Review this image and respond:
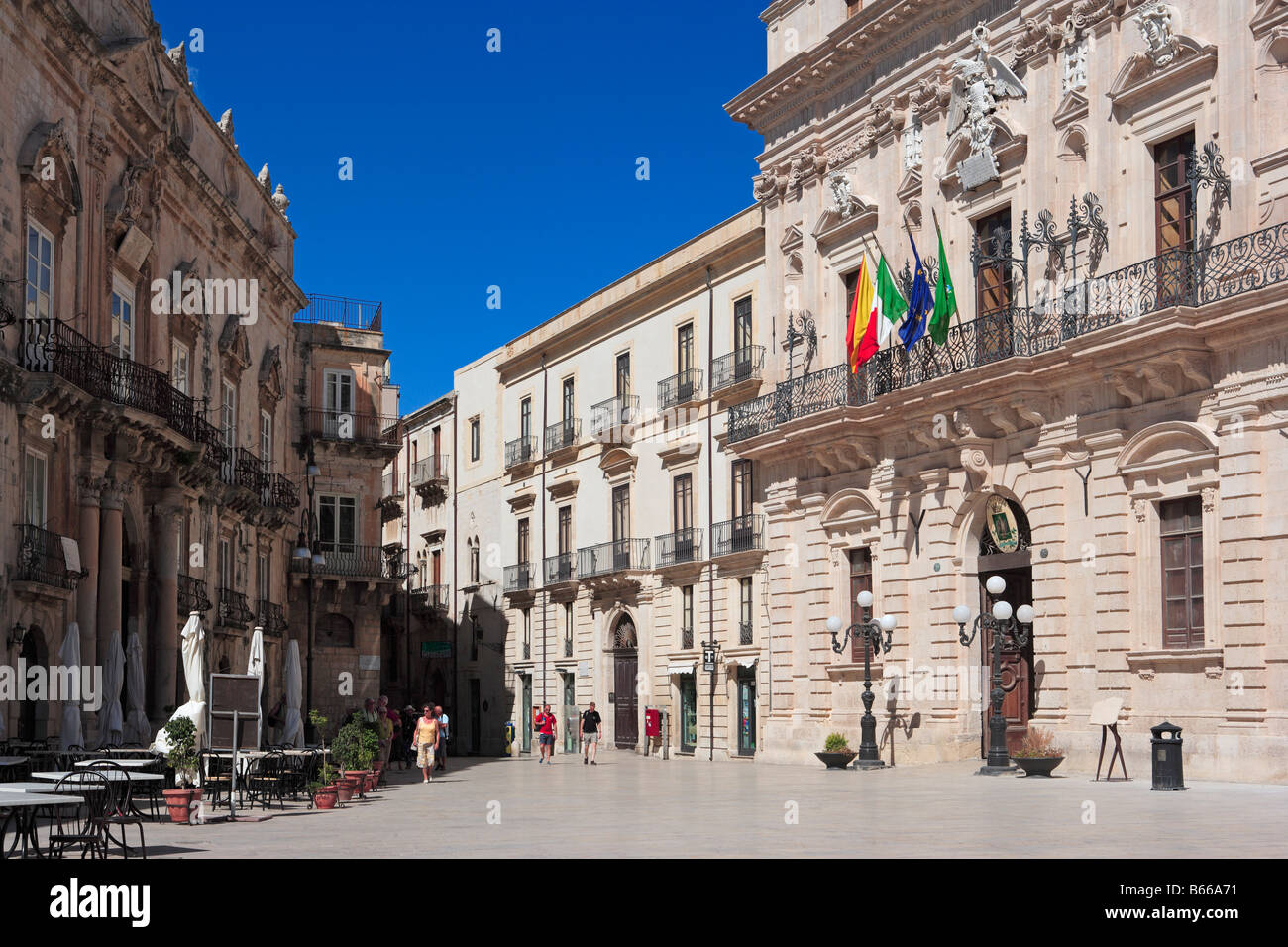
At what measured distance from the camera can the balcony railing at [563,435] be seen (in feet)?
149

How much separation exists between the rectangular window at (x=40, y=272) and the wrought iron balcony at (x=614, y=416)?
20.7 metres

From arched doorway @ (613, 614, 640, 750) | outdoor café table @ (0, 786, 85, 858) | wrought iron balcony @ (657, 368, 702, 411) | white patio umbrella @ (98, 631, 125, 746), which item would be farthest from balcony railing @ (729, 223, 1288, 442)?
outdoor café table @ (0, 786, 85, 858)

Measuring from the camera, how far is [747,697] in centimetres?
3612

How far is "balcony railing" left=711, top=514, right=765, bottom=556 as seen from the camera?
35188 millimetres

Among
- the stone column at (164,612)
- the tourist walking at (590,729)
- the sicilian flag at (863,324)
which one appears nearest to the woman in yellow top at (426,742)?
the stone column at (164,612)

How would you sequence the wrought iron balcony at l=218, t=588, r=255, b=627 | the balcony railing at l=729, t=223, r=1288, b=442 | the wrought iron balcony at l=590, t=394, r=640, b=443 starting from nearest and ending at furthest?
the balcony railing at l=729, t=223, r=1288, b=442 → the wrought iron balcony at l=218, t=588, r=255, b=627 → the wrought iron balcony at l=590, t=394, r=640, b=443

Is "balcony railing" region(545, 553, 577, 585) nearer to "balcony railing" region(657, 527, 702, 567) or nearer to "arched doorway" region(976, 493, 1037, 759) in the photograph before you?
"balcony railing" region(657, 527, 702, 567)

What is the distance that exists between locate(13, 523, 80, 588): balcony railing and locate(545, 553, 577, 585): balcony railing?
74.4 feet

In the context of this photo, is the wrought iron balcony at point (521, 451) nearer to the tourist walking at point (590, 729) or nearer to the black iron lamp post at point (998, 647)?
the tourist walking at point (590, 729)

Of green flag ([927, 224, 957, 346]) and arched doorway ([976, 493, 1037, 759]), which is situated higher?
green flag ([927, 224, 957, 346])

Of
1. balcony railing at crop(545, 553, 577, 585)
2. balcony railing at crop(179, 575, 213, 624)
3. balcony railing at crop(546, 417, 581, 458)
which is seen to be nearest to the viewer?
balcony railing at crop(179, 575, 213, 624)

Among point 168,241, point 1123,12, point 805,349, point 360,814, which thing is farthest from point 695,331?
point 360,814

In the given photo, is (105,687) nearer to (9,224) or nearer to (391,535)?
(9,224)

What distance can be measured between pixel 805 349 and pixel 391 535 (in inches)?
1230
